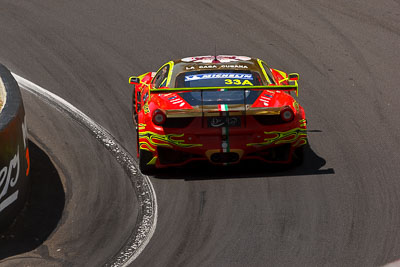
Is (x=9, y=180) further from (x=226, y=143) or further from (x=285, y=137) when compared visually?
(x=285, y=137)

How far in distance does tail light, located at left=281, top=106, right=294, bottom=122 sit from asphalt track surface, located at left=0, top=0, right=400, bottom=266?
0.72 meters

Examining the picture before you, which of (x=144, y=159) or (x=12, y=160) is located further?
(x=144, y=159)

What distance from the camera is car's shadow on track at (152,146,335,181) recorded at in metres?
11.8

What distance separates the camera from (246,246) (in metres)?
10.1

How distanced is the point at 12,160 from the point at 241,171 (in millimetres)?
3060

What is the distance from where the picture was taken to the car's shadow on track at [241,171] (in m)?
11.8

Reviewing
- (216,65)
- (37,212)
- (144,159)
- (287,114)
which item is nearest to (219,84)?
(216,65)

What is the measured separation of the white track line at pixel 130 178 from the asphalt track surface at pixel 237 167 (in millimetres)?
112

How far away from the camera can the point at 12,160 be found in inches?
403

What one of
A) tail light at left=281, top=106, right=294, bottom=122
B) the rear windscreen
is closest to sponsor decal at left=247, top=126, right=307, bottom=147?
tail light at left=281, top=106, right=294, bottom=122

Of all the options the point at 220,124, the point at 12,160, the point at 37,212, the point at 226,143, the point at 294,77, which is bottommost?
the point at 37,212

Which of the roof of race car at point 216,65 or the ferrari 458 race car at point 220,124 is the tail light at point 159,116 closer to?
the ferrari 458 race car at point 220,124

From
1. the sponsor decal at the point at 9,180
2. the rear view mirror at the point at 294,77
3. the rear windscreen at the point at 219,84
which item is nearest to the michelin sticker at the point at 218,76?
the rear windscreen at the point at 219,84

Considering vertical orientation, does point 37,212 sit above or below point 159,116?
below
